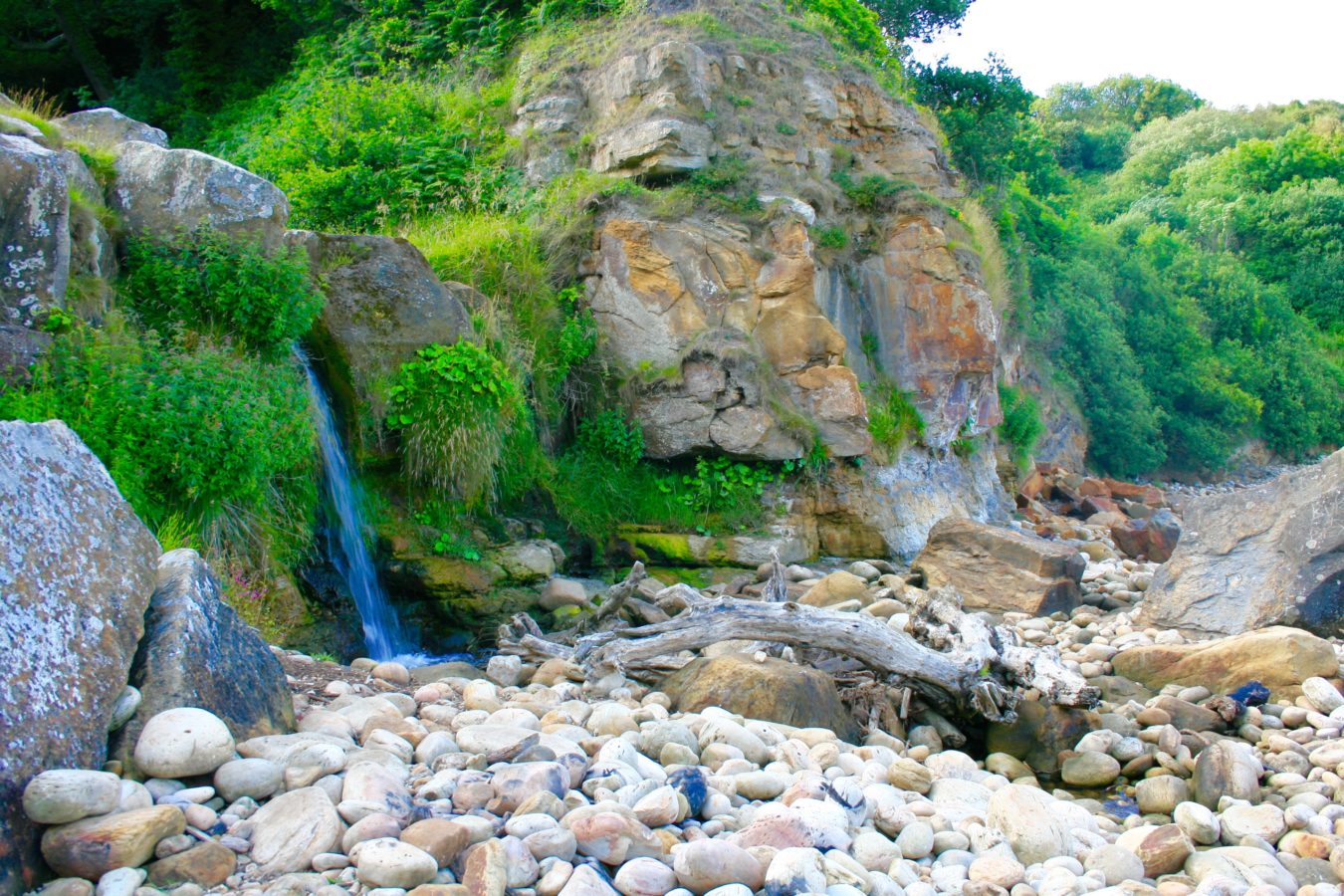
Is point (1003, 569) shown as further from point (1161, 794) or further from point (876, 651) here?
point (1161, 794)

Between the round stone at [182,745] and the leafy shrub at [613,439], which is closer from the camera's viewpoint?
the round stone at [182,745]

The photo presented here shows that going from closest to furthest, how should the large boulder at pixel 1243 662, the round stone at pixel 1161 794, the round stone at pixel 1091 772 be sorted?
the round stone at pixel 1161 794
the round stone at pixel 1091 772
the large boulder at pixel 1243 662

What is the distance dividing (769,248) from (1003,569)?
4.20 metres

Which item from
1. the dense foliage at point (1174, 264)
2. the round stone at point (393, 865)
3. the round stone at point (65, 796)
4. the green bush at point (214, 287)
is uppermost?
the dense foliage at point (1174, 264)

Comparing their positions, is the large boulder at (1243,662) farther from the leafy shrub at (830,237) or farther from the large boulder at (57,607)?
the leafy shrub at (830,237)

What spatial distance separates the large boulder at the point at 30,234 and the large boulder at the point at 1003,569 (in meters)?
6.89

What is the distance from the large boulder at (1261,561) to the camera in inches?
285

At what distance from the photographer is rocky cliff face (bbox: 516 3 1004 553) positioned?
10242mm

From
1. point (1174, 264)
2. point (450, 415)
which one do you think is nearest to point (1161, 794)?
point (450, 415)

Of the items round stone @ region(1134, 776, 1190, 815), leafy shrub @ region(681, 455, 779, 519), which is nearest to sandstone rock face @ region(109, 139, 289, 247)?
leafy shrub @ region(681, 455, 779, 519)

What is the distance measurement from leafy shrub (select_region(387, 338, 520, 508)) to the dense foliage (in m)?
12.3

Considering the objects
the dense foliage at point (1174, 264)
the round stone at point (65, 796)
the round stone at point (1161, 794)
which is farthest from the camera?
the dense foliage at point (1174, 264)

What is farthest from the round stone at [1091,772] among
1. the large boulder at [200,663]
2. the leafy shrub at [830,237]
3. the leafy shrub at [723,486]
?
the leafy shrub at [830,237]

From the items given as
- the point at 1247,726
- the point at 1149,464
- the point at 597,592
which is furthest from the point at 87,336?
the point at 1149,464
